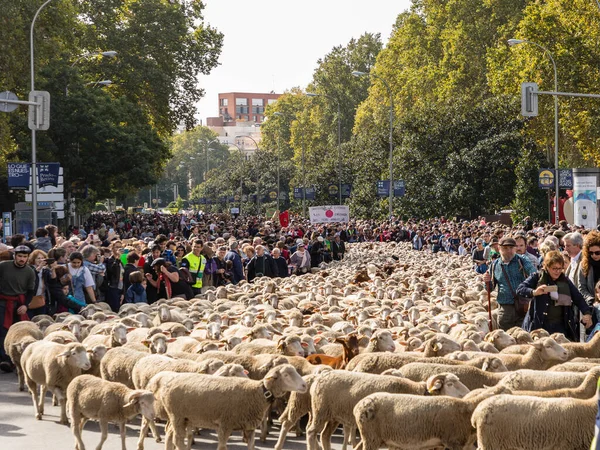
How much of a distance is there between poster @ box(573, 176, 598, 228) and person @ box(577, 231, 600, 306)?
72.3ft

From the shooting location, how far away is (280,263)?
2503 cm

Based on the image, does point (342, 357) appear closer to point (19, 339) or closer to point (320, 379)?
point (320, 379)

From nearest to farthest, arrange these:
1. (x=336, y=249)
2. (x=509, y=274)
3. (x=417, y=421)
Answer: (x=417, y=421)
(x=509, y=274)
(x=336, y=249)

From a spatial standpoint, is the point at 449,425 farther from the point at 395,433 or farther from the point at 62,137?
the point at 62,137

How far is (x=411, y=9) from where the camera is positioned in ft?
251

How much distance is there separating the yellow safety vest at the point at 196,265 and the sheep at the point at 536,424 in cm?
1150

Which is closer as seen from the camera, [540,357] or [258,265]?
[540,357]

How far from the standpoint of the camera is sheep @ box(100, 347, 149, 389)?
36.6 feet

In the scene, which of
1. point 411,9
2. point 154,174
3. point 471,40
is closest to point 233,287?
point 154,174

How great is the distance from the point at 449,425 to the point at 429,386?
0.58 m

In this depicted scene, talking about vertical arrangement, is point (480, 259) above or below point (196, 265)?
below

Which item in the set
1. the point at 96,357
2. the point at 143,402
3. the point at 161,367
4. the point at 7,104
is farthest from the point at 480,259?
the point at 143,402

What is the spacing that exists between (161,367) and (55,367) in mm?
1464

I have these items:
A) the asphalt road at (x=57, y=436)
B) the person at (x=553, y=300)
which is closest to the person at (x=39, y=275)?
the asphalt road at (x=57, y=436)
